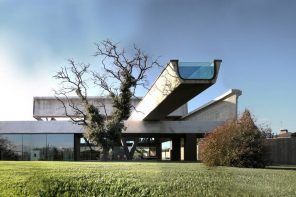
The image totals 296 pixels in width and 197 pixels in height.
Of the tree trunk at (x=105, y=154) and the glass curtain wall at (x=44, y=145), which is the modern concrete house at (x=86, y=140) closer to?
the glass curtain wall at (x=44, y=145)

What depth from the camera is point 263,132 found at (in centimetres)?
1994

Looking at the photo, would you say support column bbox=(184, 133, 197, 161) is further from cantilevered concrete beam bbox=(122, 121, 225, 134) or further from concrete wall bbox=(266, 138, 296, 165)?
concrete wall bbox=(266, 138, 296, 165)

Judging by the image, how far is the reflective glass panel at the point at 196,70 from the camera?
79.5ft

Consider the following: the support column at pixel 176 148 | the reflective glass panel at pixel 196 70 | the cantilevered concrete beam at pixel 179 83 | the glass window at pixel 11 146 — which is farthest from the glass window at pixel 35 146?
the reflective glass panel at pixel 196 70

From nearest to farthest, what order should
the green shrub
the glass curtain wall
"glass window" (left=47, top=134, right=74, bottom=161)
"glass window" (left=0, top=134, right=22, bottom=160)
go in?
the green shrub → "glass window" (left=0, top=134, right=22, bottom=160) → the glass curtain wall → "glass window" (left=47, top=134, right=74, bottom=161)

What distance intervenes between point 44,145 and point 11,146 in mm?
3228

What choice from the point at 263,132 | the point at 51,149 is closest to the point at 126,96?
the point at 51,149

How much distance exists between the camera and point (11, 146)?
52.2 m

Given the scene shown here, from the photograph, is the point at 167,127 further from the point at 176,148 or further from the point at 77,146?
the point at 176,148

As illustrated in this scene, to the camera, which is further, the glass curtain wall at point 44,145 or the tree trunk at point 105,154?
the glass curtain wall at point 44,145

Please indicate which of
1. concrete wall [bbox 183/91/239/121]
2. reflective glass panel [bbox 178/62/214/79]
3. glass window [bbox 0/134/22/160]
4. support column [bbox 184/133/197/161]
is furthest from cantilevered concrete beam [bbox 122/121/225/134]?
reflective glass panel [bbox 178/62/214/79]

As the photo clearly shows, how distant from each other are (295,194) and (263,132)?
35.1 ft

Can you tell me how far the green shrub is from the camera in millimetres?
18062

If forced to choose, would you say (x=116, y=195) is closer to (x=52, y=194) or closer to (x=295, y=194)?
(x=52, y=194)
